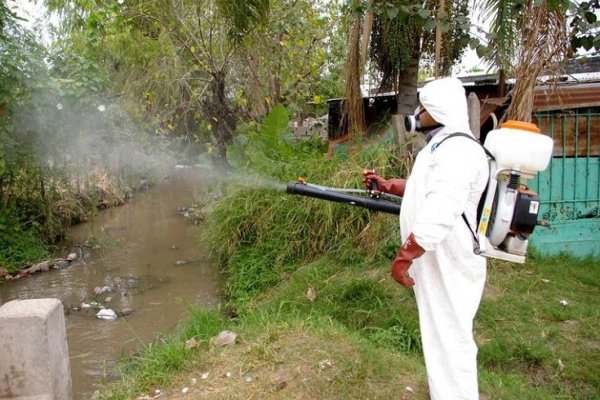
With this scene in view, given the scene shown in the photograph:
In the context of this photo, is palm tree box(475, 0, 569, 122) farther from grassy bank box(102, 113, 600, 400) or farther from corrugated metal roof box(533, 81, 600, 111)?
grassy bank box(102, 113, 600, 400)

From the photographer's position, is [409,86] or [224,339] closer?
[224,339]

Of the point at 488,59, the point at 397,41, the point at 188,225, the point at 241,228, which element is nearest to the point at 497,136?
the point at 488,59

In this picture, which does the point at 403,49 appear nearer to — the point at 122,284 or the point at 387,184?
the point at 387,184

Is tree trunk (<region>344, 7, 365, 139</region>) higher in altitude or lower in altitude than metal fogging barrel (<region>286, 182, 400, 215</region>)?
higher

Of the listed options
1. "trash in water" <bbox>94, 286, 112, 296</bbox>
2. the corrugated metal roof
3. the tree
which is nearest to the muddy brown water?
"trash in water" <bbox>94, 286, 112, 296</bbox>

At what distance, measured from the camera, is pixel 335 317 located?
4820 mm

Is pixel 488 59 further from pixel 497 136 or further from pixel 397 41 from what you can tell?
pixel 497 136

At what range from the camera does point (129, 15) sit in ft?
28.1

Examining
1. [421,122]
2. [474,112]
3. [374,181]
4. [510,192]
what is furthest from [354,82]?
[510,192]

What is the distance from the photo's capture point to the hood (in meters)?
2.78

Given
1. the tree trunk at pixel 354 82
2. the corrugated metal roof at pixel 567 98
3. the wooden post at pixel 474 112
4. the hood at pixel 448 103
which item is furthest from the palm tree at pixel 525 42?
the hood at pixel 448 103

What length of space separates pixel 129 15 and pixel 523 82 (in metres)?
6.34

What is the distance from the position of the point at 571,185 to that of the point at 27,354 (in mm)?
5667

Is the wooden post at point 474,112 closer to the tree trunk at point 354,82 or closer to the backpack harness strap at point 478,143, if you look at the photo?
the tree trunk at point 354,82
